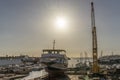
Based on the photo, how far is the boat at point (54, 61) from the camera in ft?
144

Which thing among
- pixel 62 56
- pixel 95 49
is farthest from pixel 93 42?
pixel 62 56

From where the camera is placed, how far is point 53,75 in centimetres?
4425

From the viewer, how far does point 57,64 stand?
148 feet

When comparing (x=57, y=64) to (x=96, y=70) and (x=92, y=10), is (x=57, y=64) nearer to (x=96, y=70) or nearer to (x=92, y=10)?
(x=96, y=70)

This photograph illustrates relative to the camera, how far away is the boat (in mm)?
43875

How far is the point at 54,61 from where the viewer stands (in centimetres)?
4531

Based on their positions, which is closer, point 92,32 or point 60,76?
point 60,76

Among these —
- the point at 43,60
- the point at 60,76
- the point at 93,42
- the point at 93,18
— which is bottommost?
the point at 60,76

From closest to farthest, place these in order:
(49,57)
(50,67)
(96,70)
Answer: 1. (50,67)
2. (49,57)
3. (96,70)

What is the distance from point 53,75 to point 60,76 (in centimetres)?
162

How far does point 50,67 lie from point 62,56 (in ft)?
18.5

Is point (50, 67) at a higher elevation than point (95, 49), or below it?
below

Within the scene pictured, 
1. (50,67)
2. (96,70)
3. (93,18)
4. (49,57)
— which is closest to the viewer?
(50,67)

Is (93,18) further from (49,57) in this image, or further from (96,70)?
(49,57)
